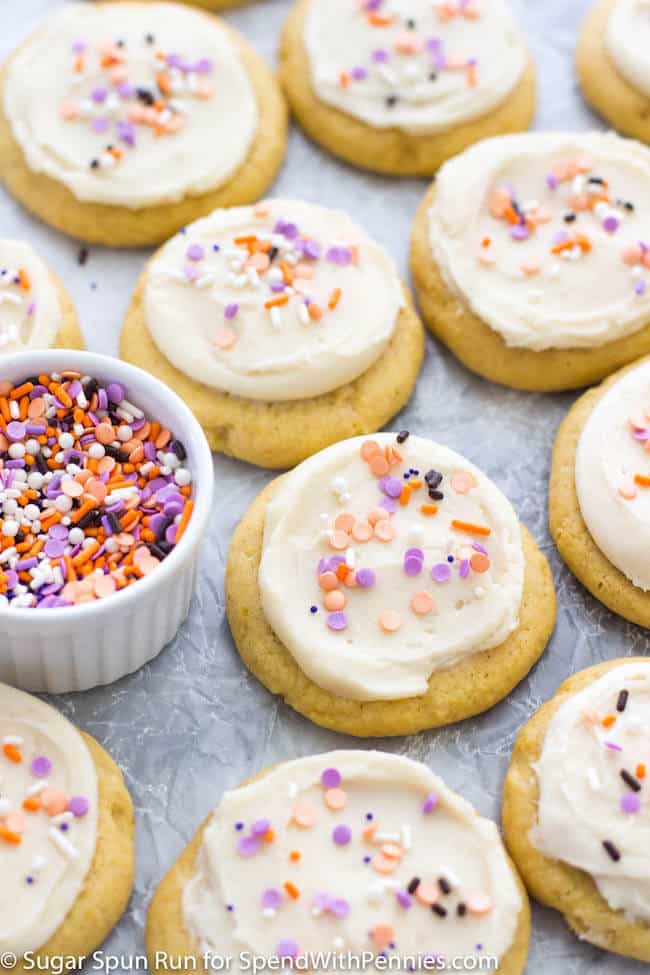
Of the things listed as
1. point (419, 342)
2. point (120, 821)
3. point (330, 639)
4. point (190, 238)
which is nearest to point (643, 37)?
point (419, 342)

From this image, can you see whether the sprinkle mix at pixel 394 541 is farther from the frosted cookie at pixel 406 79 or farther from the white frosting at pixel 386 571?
the frosted cookie at pixel 406 79

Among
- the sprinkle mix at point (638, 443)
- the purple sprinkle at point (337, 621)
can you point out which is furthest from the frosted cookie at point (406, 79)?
the purple sprinkle at point (337, 621)

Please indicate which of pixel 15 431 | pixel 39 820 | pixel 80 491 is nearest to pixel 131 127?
pixel 15 431

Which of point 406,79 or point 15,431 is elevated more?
point 406,79

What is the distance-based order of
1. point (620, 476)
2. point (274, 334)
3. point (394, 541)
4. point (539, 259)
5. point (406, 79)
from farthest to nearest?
point (406, 79) < point (539, 259) < point (274, 334) < point (620, 476) < point (394, 541)

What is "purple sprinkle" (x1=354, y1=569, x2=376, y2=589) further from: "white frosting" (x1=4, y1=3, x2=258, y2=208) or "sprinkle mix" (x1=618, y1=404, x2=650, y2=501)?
"white frosting" (x1=4, y1=3, x2=258, y2=208)

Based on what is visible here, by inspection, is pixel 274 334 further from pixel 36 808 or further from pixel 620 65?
pixel 620 65

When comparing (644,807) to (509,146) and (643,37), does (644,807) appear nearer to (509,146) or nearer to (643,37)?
(509,146)
